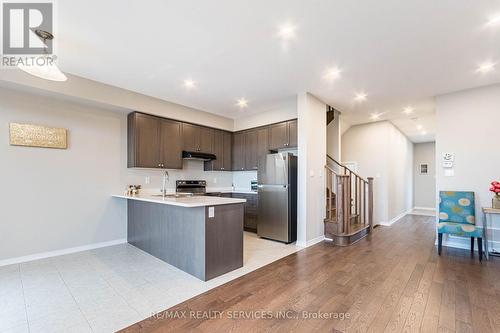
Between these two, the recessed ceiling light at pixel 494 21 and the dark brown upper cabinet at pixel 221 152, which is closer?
the recessed ceiling light at pixel 494 21

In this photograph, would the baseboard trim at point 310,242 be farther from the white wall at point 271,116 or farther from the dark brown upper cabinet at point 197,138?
the dark brown upper cabinet at point 197,138

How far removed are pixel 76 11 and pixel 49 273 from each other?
307 centimetres

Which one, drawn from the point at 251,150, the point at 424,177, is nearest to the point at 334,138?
the point at 251,150

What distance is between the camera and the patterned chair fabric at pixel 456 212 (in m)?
3.70

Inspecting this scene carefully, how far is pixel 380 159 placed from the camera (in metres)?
6.25

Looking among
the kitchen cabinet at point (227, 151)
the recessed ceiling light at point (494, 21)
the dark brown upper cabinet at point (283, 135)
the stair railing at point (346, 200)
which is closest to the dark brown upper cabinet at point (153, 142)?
the kitchen cabinet at point (227, 151)

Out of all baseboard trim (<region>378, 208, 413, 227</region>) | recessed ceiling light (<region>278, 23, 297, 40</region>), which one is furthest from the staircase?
recessed ceiling light (<region>278, 23, 297, 40</region>)

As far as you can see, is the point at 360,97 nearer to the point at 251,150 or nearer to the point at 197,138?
the point at 251,150

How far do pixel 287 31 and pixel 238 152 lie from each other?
3728 millimetres

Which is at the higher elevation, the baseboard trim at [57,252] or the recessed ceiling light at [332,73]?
the recessed ceiling light at [332,73]

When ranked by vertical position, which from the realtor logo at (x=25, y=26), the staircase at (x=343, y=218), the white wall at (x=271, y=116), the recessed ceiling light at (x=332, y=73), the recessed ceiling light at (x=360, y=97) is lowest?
the staircase at (x=343, y=218)

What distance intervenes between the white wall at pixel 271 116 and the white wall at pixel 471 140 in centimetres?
269

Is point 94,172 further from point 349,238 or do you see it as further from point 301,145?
point 349,238

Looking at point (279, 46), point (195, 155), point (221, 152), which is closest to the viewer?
point (279, 46)
